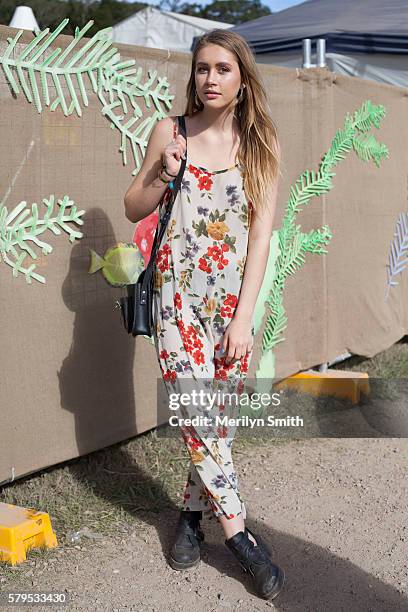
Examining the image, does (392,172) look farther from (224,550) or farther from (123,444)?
(224,550)

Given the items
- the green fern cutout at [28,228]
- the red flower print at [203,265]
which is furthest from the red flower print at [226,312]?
the green fern cutout at [28,228]

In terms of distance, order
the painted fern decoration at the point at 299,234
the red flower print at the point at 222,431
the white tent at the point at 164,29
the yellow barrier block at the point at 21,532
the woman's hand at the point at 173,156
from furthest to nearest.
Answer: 1. the white tent at the point at 164,29
2. the painted fern decoration at the point at 299,234
3. the yellow barrier block at the point at 21,532
4. the red flower print at the point at 222,431
5. the woman's hand at the point at 173,156

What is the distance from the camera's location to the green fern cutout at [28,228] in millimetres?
3332

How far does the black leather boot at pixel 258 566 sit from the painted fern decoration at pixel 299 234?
2.01 meters

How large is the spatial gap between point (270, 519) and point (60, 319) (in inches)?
50.8

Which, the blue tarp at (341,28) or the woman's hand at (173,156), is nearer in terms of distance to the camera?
the woman's hand at (173,156)

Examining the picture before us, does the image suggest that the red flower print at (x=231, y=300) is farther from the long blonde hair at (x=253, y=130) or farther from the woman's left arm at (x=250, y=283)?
the long blonde hair at (x=253, y=130)

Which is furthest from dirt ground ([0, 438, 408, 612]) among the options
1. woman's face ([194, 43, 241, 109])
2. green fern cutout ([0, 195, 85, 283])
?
woman's face ([194, 43, 241, 109])

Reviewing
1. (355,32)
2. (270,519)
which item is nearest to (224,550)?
(270,519)

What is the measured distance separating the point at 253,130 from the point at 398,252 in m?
3.58

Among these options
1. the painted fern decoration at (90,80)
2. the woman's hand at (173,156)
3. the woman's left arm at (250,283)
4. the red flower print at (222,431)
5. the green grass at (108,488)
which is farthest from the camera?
the green grass at (108,488)

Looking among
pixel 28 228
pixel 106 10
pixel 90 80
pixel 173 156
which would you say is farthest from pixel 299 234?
pixel 106 10

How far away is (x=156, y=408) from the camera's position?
4230 millimetres

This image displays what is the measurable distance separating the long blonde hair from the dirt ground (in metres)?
1.42
